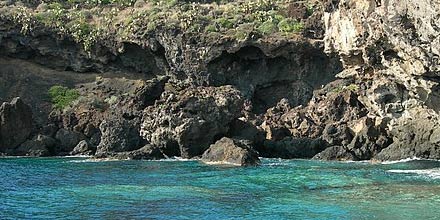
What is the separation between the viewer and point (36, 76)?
7506 cm

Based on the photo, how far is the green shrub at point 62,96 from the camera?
7027 centimetres

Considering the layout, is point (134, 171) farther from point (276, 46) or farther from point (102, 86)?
point (102, 86)

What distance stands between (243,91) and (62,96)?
21745 millimetres

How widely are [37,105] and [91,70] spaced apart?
9.40 meters

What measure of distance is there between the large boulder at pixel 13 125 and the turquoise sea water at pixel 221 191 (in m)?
12.9

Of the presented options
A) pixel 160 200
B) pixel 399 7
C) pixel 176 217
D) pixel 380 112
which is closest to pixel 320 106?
pixel 380 112

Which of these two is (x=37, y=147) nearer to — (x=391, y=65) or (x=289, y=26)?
(x=289, y=26)

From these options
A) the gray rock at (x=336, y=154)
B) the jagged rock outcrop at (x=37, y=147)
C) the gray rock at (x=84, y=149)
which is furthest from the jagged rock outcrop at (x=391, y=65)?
the jagged rock outcrop at (x=37, y=147)

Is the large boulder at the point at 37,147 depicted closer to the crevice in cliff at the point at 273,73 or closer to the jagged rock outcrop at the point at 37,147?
the jagged rock outcrop at the point at 37,147

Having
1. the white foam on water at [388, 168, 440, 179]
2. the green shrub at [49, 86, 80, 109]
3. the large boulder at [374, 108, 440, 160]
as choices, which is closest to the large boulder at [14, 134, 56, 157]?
the green shrub at [49, 86, 80, 109]

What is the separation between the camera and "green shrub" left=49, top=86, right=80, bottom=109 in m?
70.3

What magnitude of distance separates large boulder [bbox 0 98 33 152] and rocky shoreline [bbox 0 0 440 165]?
102 millimetres

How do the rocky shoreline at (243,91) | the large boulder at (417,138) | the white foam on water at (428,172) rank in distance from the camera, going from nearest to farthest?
1. the white foam on water at (428,172)
2. the rocky shoreline at (243,91)
3. the large boulder at (417,138)

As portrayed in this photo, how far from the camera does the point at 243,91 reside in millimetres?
68938
